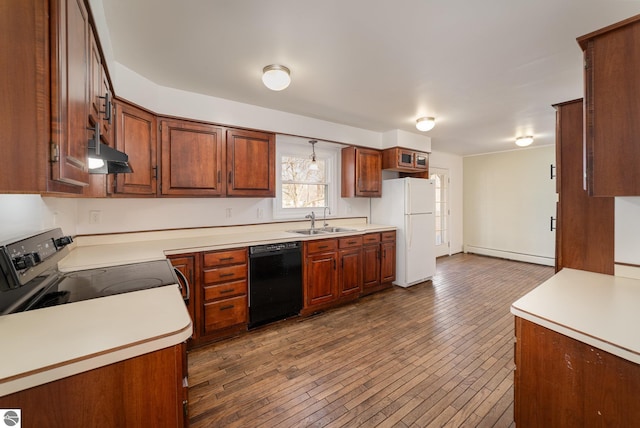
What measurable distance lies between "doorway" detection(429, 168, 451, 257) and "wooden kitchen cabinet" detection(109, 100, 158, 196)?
5.42 metres

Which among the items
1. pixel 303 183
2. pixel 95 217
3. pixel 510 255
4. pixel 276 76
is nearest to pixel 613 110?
pixel 276 76

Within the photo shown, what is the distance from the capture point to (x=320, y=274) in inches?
126

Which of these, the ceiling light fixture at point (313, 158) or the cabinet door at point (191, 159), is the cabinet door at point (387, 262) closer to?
the ceiling light fixture at point (313, 158)

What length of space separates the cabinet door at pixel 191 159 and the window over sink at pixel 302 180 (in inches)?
36.9

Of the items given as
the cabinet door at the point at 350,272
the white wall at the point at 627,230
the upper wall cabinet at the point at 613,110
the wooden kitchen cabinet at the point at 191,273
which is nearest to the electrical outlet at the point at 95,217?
the wooden kitchen cabinet at the point at 191,273

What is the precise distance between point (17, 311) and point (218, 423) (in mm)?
1208

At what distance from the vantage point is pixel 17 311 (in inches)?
41.3

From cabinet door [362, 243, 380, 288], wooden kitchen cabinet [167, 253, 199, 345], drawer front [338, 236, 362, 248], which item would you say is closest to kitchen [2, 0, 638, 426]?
wooden kitchen cabinet [167, 253, 199, 345]

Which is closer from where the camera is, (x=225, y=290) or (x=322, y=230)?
(x=225, y=290)

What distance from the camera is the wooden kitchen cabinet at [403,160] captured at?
416cm

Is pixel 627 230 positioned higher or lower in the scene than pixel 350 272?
higher

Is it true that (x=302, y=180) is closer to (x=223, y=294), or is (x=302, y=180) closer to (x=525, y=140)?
(x=223, y=294)

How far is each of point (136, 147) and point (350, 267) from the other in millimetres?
2651

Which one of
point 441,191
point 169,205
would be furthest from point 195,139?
point 441,191
